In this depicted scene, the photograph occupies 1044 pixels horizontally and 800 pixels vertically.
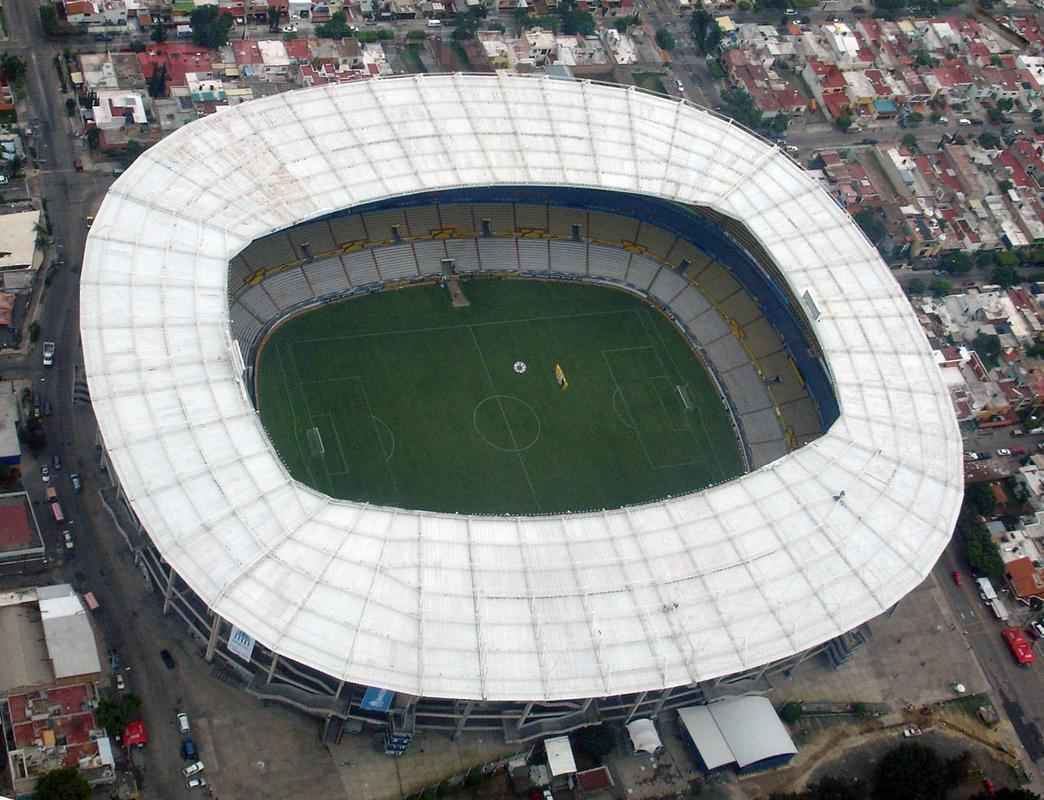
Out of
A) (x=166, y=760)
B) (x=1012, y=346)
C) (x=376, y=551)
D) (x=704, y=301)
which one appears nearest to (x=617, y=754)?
(x=376, y=551)

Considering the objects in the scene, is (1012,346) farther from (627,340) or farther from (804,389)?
(627,340)

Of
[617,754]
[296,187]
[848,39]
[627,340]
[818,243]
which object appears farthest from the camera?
[848,39]

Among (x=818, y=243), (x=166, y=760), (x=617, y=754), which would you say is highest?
(x=818, y=243)

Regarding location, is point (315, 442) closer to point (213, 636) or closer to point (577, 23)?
point (213, 636)

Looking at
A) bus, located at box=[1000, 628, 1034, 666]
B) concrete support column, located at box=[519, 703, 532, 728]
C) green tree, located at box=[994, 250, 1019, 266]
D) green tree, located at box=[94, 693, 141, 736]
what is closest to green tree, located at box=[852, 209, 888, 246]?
green tree, located at box=[994, 250, 1019, 266]

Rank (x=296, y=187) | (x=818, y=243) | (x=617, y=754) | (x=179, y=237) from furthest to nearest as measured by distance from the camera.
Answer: (x=818, y=243)
(x=296, y=187)
(x=179, y=237)
(x=617, y=754)

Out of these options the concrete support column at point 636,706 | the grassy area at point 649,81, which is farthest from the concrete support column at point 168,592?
the grassy area at point 649,81
